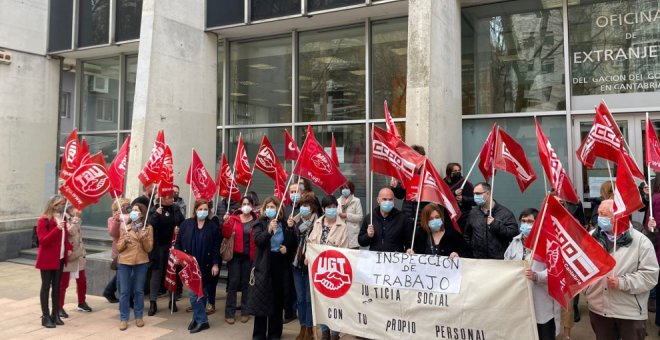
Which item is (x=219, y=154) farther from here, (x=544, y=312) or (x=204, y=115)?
(x=544, y=312)

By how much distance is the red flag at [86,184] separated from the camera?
7055mm

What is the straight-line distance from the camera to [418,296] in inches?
205

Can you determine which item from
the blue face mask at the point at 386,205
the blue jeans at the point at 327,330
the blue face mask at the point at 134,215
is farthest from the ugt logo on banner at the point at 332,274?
the blue face mask at the point at 134,215

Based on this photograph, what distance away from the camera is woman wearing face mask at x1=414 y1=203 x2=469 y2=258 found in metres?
5.67

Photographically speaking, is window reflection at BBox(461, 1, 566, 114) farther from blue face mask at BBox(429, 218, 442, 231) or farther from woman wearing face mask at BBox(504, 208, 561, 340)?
woman wearing face mask at BBox(504, 208, 561, 340)

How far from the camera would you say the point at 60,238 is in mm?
7168

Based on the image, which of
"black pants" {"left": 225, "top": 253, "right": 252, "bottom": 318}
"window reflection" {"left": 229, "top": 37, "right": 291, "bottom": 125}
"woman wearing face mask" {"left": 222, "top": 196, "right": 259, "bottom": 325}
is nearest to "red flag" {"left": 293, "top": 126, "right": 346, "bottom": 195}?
"woman wearing face mask" {"left": 222, "top": 196, "right": 259, "bottom": 325}

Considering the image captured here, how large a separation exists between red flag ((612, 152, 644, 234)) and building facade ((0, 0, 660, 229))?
142 inches

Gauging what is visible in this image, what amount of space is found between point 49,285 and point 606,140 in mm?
8027

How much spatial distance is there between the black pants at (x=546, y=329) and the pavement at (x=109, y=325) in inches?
70.6

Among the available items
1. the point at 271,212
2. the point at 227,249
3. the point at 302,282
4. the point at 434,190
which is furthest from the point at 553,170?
the point at 227,249

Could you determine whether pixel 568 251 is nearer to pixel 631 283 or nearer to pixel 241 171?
pixel 631 283

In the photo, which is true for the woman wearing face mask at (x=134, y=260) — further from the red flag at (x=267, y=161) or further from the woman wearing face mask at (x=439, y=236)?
the woman wearing face mask at (x=439, y=236)

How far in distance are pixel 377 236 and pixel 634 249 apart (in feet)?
9.06
